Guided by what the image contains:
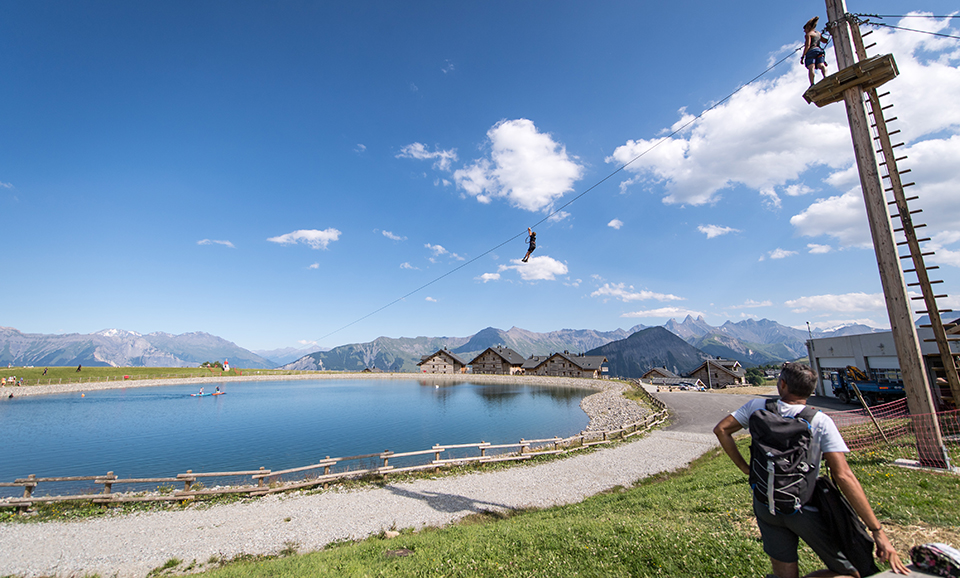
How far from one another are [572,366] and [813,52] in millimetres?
102685

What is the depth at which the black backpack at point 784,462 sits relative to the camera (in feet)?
11.3

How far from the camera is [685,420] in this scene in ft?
109

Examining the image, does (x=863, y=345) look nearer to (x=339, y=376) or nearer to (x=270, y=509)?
(x=270, y=509)

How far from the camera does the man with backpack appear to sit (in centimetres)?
338

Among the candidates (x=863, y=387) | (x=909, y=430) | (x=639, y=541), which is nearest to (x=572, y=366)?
(x=863, y=387)

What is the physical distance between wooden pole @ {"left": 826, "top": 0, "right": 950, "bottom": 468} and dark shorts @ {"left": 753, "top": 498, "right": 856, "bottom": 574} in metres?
9.57

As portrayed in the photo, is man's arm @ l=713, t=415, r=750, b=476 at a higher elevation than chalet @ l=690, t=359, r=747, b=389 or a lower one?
higher

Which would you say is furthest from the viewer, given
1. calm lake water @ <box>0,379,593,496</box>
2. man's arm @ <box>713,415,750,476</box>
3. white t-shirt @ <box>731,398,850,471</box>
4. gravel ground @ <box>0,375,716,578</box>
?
calm lake water @ <box>0,379,593,496</box>

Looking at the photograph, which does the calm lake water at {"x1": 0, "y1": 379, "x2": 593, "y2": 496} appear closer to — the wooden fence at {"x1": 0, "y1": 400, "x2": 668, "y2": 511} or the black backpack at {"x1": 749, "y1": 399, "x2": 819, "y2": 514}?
the wooden fence at {"x1": 0, "y1": 400, "x2": 668, "y2": 511}

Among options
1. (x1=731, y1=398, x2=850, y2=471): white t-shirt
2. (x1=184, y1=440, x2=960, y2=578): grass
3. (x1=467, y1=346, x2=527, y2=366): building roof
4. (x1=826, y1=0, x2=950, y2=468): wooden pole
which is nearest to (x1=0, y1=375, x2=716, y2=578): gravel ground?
(x1=184, y1=440, x2=960, y2=578): grass

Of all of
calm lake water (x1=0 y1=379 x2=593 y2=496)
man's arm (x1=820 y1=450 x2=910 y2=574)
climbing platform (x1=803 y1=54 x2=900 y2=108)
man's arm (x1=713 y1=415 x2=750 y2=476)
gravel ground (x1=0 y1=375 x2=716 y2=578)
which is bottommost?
calm lake water (x1=0 y1=379 x2=593 y2=496)

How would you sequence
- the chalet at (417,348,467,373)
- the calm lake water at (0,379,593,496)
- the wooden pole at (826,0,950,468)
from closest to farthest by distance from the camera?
the wooden pole at (826,0,950,468) → the calm lake water at (0,379,593,496) → the chalet at (417,348,467,373)

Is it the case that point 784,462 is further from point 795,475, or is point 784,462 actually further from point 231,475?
point 231,475

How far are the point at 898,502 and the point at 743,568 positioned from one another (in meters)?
5.06
